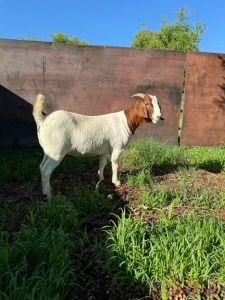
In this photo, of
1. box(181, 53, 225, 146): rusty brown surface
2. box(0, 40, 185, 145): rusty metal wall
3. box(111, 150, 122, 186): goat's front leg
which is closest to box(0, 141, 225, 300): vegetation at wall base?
box(111, 150, 122, 186): goat's front leg

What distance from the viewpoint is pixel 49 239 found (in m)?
3.04

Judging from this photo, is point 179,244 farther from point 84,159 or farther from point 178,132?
point 178,132

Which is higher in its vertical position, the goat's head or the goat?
the goat's head

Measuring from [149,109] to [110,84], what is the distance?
366cm

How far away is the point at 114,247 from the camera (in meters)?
3.00

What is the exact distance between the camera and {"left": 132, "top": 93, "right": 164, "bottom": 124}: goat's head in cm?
501

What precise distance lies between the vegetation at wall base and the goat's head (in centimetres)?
103

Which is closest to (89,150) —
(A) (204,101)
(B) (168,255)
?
(B) (168,255)

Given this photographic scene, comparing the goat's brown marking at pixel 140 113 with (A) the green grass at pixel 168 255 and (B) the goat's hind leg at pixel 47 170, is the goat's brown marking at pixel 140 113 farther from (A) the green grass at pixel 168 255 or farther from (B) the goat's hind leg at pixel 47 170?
(A) the green grass at pixel 168 255

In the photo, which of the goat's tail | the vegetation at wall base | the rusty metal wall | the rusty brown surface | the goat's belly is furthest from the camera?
the rusty brown surface

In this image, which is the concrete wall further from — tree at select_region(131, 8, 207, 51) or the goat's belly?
tree at select_region(131, 8, 207, 51)

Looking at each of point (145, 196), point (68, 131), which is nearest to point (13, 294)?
point (145, 196)

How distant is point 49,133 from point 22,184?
4.64 ft

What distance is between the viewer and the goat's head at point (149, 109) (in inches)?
197
